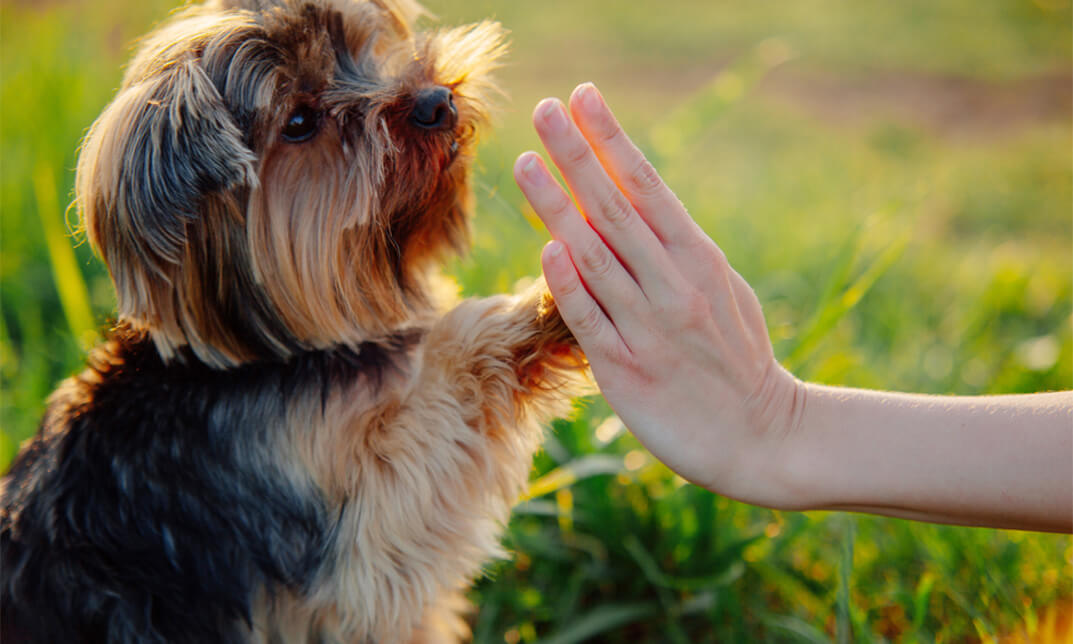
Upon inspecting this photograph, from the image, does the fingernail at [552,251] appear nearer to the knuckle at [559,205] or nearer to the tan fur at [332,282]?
the knuckle at [559,205]

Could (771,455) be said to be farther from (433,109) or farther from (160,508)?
(160,508)

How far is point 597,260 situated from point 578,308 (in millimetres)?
105

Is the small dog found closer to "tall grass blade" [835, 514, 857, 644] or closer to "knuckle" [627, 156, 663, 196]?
"knuckle" [627, 156, 663, 196]

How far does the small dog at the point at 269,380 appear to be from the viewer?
60.8 inches

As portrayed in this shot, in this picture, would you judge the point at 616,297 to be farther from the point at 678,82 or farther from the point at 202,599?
the point at 678,82

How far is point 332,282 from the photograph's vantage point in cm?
169

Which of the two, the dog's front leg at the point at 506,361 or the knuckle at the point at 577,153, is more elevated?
the knuckle at the point at 577,153

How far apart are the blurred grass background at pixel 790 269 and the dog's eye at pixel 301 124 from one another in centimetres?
55

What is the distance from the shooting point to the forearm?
1416 mm

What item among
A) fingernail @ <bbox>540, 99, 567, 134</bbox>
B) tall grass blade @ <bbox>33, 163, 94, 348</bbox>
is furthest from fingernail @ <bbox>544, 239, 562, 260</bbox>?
tall grass blade @ <bbox>33, 163, 94, 348</bbox>

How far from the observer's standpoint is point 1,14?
6137 millimetres

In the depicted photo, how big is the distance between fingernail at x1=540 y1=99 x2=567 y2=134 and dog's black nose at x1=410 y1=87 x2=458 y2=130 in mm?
456

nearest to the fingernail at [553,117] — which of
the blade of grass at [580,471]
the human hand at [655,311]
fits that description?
the human hand at [655,311]

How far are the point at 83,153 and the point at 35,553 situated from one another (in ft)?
2.91
